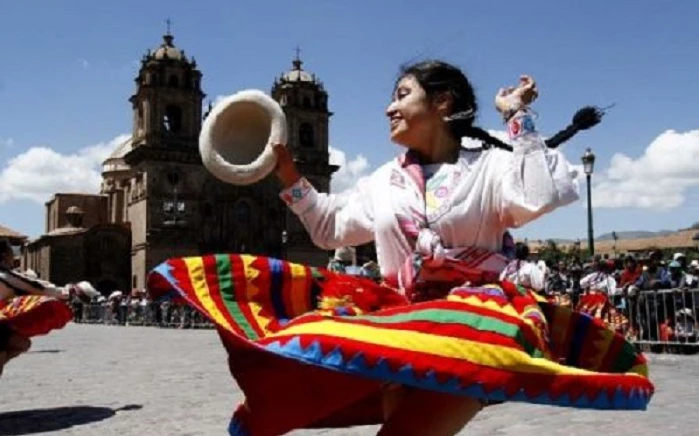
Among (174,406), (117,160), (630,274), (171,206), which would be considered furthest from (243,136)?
(117,160)

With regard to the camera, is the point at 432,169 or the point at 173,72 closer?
the point at 432,169

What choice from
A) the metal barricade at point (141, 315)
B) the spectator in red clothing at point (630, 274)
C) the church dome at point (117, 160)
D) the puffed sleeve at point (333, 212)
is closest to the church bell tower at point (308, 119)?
the church dome at point (117, 160)

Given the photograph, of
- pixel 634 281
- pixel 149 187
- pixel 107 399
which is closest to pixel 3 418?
pixel 107 399

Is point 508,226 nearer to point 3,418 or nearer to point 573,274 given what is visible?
point 3,418

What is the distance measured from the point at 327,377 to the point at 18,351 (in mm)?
5669

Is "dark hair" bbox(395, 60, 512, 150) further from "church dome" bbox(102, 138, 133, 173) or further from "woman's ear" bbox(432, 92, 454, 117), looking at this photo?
"church dome" bbox(102, 138, 133, 173)

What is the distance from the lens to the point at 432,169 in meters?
3.23

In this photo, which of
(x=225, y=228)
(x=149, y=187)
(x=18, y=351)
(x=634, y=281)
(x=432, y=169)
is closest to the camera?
(x=432, y=169)

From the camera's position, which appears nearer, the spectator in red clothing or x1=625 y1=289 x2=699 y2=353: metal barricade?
x1=625 y1=289 x2=699 y2=353: metal barricade

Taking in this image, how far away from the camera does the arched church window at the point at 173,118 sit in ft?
192

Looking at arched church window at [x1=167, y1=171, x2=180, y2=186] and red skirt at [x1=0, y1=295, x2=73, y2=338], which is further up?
arched church window at [x1=167, y1=171, x2=180, y2=186]

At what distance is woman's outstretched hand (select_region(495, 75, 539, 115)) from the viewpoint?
9.84ft

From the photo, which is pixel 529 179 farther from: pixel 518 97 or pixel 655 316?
pixel 655 316

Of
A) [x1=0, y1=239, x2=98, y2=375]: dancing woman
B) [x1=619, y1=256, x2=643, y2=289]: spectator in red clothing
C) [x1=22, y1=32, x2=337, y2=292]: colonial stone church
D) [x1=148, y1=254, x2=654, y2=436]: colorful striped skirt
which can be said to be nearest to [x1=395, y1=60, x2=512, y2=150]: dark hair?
[x1=148, y1=254, x2=654, y2=436]: colorful striped skirt
